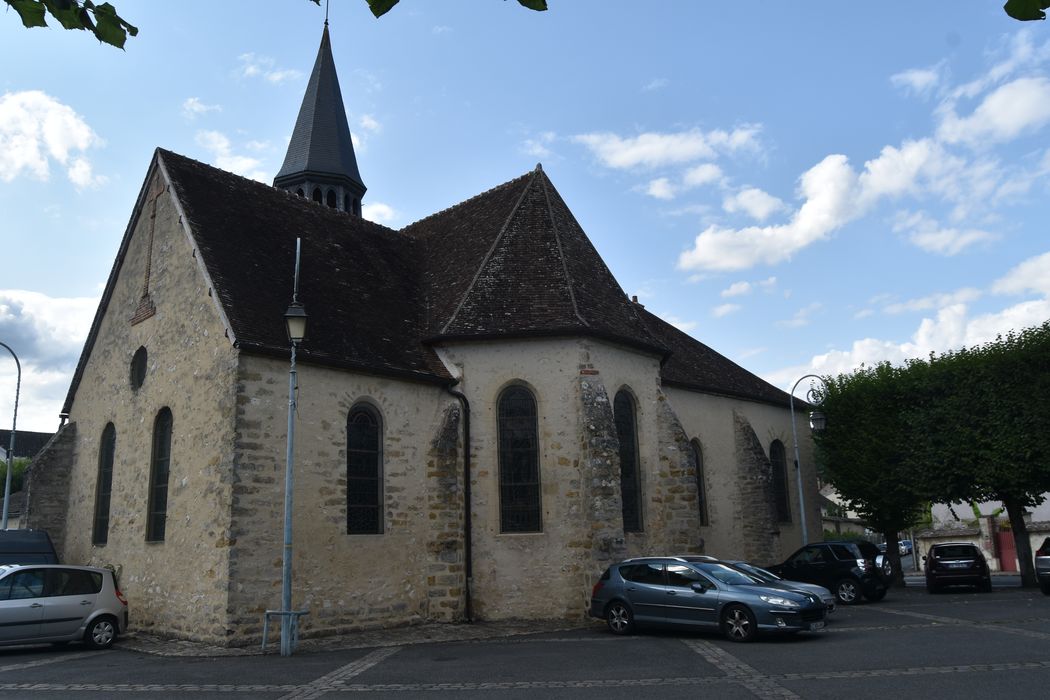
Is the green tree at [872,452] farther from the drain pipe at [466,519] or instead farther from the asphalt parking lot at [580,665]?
the drain pipe at [466,519]

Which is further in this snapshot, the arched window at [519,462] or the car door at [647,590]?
the arched window at [519,462]

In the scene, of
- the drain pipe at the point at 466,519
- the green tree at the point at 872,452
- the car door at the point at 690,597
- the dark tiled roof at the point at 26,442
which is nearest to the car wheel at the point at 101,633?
the drain pipe at the point at 466,519

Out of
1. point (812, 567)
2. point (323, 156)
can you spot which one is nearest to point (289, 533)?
point (812, 567)

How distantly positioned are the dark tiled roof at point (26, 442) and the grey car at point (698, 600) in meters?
56.2

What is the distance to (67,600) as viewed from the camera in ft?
46.3

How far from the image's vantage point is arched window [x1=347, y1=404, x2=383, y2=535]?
53.8 ft

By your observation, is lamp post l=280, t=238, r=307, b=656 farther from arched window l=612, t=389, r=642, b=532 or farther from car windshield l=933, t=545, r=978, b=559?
car windshield l=933, t=545, r=978, b=559

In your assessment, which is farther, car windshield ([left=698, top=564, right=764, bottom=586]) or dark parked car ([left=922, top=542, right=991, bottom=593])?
dark parked car ([left=922, top=542, right=991, bottom=593])

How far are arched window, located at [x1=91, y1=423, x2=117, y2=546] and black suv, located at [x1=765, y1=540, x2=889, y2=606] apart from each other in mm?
16750

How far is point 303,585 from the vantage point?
15062 millimetres

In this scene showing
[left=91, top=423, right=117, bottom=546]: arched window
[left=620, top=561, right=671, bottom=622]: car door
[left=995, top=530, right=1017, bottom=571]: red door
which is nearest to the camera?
[left=620, top=561, right=671, bottom=622]: car door

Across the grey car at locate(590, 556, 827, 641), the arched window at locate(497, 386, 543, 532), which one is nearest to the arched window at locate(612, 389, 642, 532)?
the arched window at locate(497, 386, 543, 532)

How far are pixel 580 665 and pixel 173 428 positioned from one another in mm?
9860

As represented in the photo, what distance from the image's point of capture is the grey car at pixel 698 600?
13.0 m
